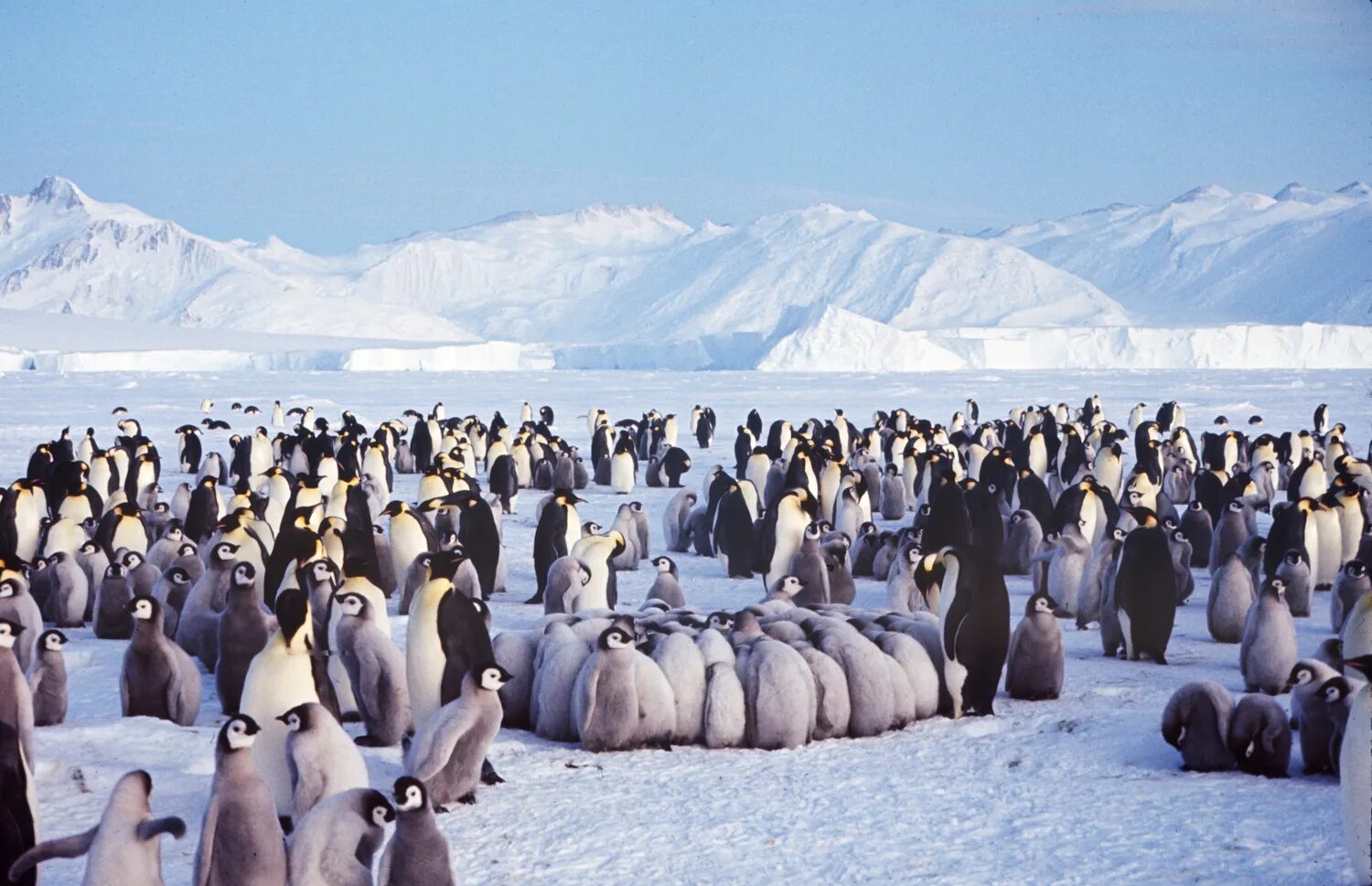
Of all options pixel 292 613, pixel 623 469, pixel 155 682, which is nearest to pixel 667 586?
pixel 155 682

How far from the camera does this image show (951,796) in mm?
4426

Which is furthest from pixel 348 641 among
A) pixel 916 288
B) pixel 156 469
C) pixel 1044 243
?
pixel 1044 243

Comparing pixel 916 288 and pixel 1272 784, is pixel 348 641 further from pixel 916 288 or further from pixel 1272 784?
pixel 916 288

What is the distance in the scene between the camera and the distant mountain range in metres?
103

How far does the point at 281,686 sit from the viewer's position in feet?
13.5

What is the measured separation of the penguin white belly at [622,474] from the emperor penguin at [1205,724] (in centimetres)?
1027

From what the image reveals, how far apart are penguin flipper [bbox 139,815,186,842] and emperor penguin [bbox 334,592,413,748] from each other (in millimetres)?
1793

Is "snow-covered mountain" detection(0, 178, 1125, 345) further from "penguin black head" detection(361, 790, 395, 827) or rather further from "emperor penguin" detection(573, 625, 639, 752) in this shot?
"penguin black head" detection(361, 790, 395, 827)

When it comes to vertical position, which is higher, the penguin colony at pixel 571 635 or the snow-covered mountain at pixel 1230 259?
the snow-covered mountain at pixel 1230 259

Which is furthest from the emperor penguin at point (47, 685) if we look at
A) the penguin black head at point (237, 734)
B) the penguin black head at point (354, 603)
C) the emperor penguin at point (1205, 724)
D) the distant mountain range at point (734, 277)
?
the distant mountain range at point (734, 277)

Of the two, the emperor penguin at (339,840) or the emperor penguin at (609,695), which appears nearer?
the emperor penguin at (339,840)

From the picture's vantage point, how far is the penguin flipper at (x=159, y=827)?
290cm

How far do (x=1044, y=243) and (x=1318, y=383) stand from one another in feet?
370

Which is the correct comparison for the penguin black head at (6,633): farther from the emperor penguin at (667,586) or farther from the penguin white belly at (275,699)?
the emperor penguin at (667,586)
